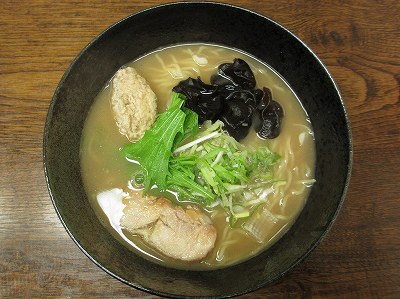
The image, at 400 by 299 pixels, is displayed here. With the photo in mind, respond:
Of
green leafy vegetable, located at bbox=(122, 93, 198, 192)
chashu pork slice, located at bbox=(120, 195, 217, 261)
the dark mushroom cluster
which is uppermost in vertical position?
the dark mushroom cluster

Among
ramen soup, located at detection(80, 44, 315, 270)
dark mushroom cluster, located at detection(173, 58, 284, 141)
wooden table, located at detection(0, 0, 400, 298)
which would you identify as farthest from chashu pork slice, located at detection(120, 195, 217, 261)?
dark mushroom cluster, located at detection(173, 58, 284, 141)

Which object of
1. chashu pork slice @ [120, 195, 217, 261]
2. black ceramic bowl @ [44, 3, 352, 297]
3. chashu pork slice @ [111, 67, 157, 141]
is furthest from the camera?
chashu pork slice @ [111, 67, 157, 141]

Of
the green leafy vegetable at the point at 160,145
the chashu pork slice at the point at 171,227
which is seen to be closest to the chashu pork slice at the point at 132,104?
the green leafy vegetable at the point at 160,145

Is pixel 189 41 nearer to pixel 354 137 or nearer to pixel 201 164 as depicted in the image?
pixel 201 164

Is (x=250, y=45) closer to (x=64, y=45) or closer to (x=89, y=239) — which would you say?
(x=64, y=45)

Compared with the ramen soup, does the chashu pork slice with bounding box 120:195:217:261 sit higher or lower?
lower

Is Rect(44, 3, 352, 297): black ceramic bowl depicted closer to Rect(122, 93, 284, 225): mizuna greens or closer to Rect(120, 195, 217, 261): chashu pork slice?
Rect(120, 195, 217, 261): chashu pork slice

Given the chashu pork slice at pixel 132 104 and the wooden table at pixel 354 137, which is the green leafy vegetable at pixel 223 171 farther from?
the wooden table at pixel 354 137

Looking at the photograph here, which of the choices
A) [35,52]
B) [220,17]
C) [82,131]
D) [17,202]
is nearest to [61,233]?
[17,202]
